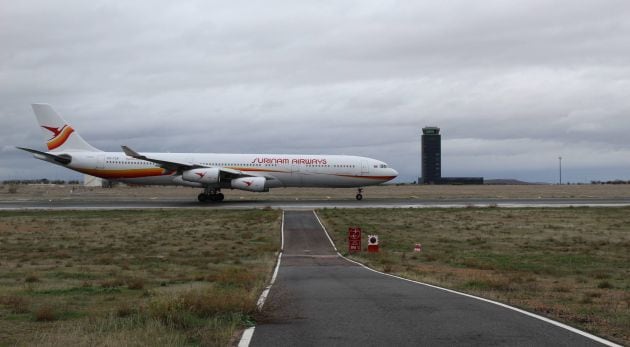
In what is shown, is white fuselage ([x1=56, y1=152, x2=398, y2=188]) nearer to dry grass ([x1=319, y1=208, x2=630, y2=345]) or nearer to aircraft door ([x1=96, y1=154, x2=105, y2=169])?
aircraft door ([x1=96, y1=154, x2=105, y2=169])

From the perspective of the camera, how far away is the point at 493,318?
1008 centimetres

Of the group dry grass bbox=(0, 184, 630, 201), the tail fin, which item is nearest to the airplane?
the tail fin

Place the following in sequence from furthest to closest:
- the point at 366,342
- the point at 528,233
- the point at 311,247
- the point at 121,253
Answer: the point at 528,233, the point at 311,247, the point at 121,253, the point at 366,342

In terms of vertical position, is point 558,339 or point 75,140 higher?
point 75,140

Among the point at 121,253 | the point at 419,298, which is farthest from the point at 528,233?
the point at 419,298

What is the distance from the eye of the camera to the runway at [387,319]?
8.29 m

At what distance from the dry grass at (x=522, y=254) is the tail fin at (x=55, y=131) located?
2384cm

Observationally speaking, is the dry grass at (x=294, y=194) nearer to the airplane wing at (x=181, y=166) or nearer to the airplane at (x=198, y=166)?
the airplane at (x=198, y=166)

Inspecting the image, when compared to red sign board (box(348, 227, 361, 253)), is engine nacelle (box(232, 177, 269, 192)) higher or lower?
higher

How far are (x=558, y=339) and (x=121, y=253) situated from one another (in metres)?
19.9

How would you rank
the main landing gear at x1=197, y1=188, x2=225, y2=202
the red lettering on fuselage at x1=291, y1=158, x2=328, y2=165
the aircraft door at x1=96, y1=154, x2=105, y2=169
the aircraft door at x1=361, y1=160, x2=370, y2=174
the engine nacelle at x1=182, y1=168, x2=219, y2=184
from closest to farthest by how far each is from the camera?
the engine nacelle at x1=182, y1=168, x2=219, y2=184, the aircraft door at x1=96, y1=154, x2=105, y2=169, the red lettering on fuselage at x1=291, y1=158, x2=328, y2=165, the main landing gear at x1=197, y1=188, x2=225, y2=202, the aircraft door at x1=361, y1=160, x2=370, y2=174

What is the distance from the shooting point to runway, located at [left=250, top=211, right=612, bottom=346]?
829cm

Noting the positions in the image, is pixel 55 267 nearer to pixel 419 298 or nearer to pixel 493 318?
pixel 419 298

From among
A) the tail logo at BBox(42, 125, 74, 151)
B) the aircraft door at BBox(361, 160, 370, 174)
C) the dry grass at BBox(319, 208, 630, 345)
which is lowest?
the dry grass at BBox(319, 208, 630, 345)
